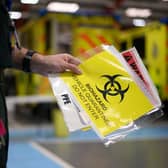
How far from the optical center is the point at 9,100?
8734 millimetres

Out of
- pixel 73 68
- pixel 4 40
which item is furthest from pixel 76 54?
pixel 4 40

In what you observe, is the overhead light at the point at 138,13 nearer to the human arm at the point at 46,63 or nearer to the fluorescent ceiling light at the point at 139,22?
the fluorescent ceiling light at the point at 139,22

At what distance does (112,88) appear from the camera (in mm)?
1372

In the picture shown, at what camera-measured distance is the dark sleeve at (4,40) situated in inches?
41.3

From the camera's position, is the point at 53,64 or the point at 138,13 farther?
the point at 138,13

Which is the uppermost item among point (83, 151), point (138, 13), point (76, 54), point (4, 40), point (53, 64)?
point (4, 40)

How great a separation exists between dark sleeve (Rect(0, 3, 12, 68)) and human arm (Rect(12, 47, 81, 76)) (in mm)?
251

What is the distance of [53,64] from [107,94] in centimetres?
21

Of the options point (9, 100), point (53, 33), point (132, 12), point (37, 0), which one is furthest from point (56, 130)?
point (53, 33)

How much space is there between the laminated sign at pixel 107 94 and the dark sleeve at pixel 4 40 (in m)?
0.31

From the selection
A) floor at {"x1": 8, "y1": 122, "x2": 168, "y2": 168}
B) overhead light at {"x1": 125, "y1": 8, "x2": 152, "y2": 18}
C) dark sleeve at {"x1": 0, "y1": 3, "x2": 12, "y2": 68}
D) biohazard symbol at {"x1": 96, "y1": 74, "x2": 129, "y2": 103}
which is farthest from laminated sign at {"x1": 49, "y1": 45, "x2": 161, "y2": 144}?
overhead light at {"x1": 125, "y1": 8, "x2": 152, "y2": 18}

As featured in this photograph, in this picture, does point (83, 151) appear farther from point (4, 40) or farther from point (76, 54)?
point (4, 40)

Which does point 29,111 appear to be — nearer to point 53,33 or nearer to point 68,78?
point 53,33

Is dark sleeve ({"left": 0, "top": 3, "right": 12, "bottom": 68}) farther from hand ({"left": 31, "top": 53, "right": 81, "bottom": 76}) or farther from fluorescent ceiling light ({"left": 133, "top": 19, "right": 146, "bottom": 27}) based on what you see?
fluorescent ceiling light ({"left": 133, "top": 19, "right": 146, "bottom": 27})
